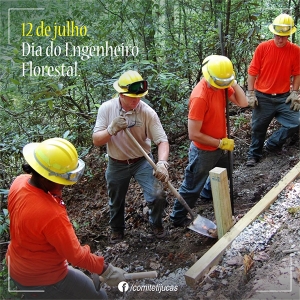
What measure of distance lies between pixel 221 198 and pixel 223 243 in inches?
→ 16.4

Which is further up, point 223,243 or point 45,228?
point 45,228

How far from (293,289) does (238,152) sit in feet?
11.3

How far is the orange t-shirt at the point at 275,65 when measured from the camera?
4.65 meters

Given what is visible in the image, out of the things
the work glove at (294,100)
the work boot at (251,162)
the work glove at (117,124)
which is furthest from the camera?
the work boot at (251,162)

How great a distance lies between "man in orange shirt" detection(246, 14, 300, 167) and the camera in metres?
4.63

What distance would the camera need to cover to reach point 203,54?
6.42 metres

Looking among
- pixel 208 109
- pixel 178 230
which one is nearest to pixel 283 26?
pixel 208 109

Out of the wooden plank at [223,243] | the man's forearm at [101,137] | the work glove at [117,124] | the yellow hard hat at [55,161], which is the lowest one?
the wooden plank at [223,243]

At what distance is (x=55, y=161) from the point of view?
82.5 inches

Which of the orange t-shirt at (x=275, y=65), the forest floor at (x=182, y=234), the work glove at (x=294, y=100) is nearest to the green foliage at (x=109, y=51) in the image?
the forest floor at (x=182, y=234)

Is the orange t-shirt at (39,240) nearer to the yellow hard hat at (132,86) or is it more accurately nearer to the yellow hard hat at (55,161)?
the yellow hard hat at (55,161)

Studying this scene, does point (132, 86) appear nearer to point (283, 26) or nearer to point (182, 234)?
point (182, 234)

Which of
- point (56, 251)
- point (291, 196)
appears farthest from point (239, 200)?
point (56, 251)

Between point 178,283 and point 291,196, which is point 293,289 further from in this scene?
point 291,196
